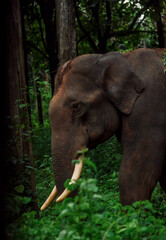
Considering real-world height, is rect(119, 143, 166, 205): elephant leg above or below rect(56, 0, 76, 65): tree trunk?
below

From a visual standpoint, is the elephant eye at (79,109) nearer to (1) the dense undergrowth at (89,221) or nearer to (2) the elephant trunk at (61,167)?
(2) the elephant trunk at (61,167)

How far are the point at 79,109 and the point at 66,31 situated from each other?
2.47 m

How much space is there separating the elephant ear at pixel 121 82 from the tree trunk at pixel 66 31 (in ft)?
6.66

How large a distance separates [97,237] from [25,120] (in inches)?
73.1

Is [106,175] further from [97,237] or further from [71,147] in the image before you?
[97,237]

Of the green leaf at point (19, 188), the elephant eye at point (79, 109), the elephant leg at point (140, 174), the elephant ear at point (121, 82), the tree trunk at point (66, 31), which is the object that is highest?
the tree trunk at point (66, 31)

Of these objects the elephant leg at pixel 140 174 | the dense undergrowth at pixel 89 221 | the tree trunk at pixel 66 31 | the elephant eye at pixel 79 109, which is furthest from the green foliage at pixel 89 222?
the tree trunk at pixel 66 31

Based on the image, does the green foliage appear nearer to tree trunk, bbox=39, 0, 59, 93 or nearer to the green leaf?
the green leaf

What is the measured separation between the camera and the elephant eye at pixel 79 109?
5.18 m

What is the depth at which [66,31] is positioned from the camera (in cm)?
723

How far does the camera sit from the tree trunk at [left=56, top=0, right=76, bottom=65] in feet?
23.7

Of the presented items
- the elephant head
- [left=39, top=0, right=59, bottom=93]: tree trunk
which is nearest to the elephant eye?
the elephant head

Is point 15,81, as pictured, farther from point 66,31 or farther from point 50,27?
point 50,27

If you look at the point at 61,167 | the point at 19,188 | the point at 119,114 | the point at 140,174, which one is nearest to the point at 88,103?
the point at 119,114
